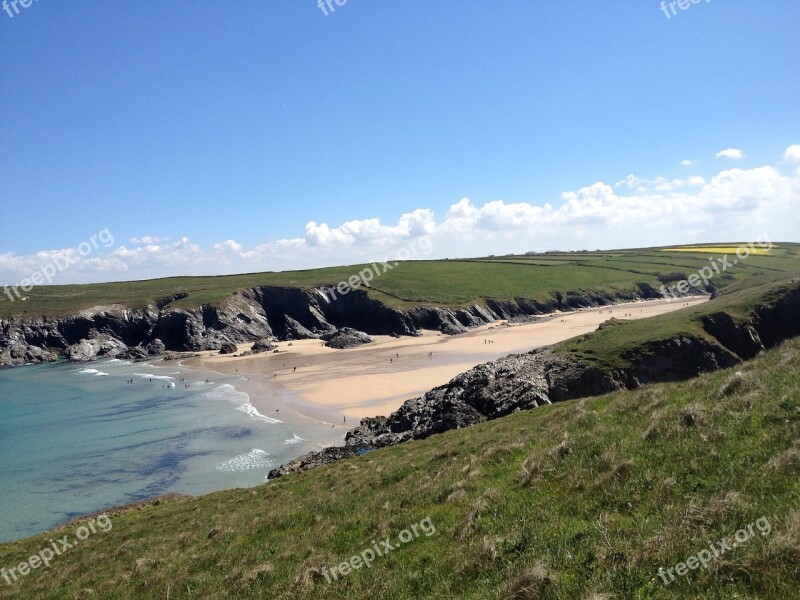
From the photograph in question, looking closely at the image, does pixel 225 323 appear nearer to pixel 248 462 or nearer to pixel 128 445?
pixel 128 445

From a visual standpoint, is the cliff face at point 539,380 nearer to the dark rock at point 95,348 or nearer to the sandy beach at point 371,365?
the sandy beach at point 371,365

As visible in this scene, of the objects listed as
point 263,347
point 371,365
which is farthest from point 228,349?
point 371,365

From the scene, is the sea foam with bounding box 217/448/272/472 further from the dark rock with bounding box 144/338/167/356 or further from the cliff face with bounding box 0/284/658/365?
the dark rock with bounding box 144/338/167/356

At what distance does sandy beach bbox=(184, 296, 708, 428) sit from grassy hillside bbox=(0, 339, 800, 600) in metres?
33.0

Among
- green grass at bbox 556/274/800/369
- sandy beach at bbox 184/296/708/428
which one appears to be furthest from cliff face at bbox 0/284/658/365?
green grass at bbox 556/274/800/369

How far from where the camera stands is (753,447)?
10055 millimetres

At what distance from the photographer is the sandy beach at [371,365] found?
198ft

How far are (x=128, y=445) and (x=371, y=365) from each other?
44541 mm

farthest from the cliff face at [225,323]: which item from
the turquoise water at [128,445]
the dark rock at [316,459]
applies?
the dark rock at [316,459]

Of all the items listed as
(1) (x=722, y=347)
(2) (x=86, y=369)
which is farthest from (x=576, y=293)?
(2) (x=86, y=369)

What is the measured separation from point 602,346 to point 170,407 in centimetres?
5953

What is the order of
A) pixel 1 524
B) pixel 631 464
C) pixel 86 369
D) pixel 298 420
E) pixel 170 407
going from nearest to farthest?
pixel 631 464 < pixel 1 524 < pixel 298 420 < pixel 170 407 < pixel 86 369

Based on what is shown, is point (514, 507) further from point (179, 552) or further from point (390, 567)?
point (179, 552)

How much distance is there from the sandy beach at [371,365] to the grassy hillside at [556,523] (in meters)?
33.0
